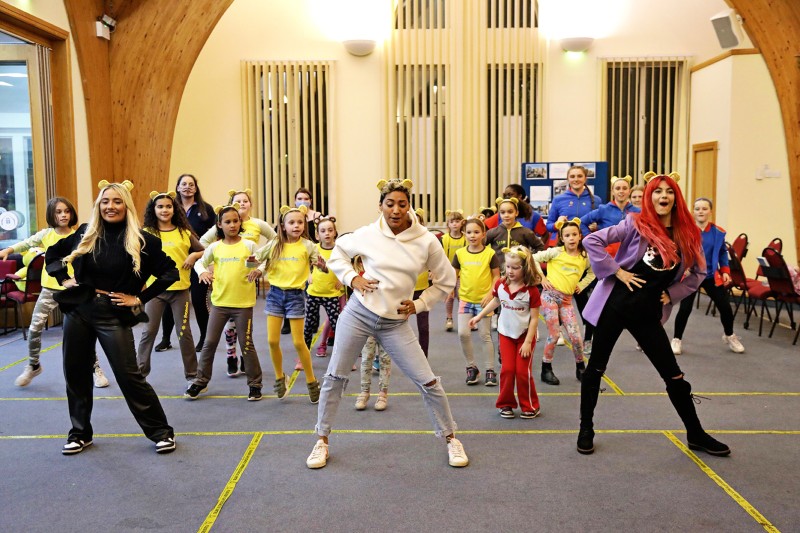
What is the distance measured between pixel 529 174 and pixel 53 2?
7.61 metres

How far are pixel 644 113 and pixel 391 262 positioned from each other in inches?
399

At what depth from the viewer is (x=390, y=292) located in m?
4.34

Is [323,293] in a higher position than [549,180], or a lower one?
lower

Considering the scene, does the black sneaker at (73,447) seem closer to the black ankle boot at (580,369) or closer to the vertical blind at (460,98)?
the black ankle boot at (580,369)

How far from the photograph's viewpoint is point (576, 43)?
12.7 metres

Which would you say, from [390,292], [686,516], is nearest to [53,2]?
[390,292]

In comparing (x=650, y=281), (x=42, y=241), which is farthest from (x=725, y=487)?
(x=42, y=241)

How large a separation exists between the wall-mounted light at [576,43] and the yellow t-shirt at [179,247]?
840cm

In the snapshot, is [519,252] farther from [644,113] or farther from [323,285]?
[644,113]

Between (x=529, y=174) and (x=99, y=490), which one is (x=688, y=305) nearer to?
(x=529, y=174)

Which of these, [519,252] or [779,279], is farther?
[779,279]

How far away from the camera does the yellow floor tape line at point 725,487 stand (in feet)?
12.3

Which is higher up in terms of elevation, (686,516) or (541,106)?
(541,106)

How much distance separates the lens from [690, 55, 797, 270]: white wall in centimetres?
1162
